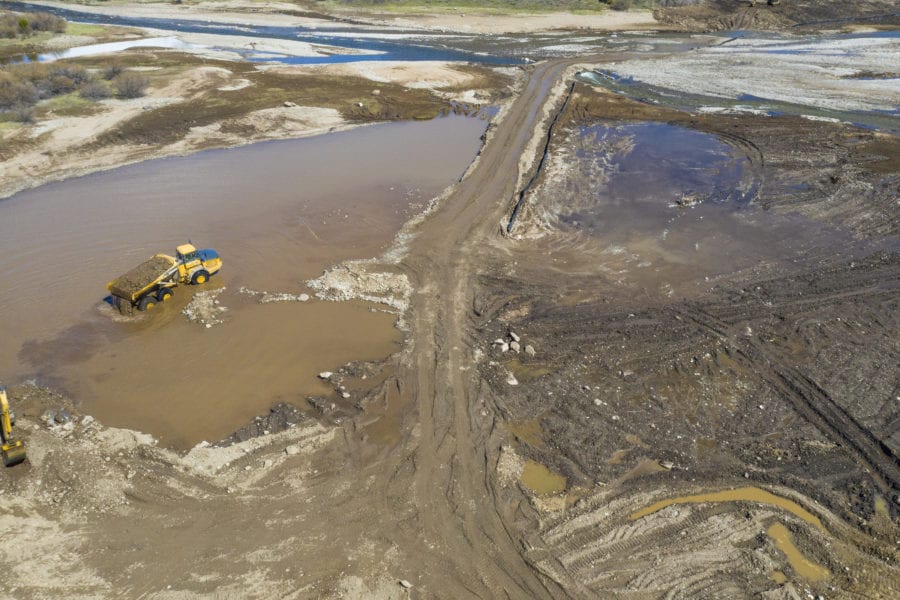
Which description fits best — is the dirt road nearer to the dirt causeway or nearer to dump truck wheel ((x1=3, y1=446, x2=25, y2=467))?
the dirt causeway

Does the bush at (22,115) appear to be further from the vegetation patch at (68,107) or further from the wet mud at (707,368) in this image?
the wet mud at (707,368)

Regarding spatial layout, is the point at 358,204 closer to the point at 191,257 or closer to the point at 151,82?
the point at 191,257

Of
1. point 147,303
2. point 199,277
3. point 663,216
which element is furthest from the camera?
point 663,216

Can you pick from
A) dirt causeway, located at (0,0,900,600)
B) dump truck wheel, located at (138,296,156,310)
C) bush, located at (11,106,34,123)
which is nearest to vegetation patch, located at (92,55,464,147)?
bush, located at (11,106,34,123)

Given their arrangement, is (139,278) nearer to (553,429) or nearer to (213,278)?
(213,278)

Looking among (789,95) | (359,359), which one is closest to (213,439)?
(359,359)

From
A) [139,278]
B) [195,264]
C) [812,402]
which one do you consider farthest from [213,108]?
[812,402]

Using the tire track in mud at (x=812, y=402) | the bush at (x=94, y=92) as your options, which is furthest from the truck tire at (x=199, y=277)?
the bush at (x=94, y=92)
